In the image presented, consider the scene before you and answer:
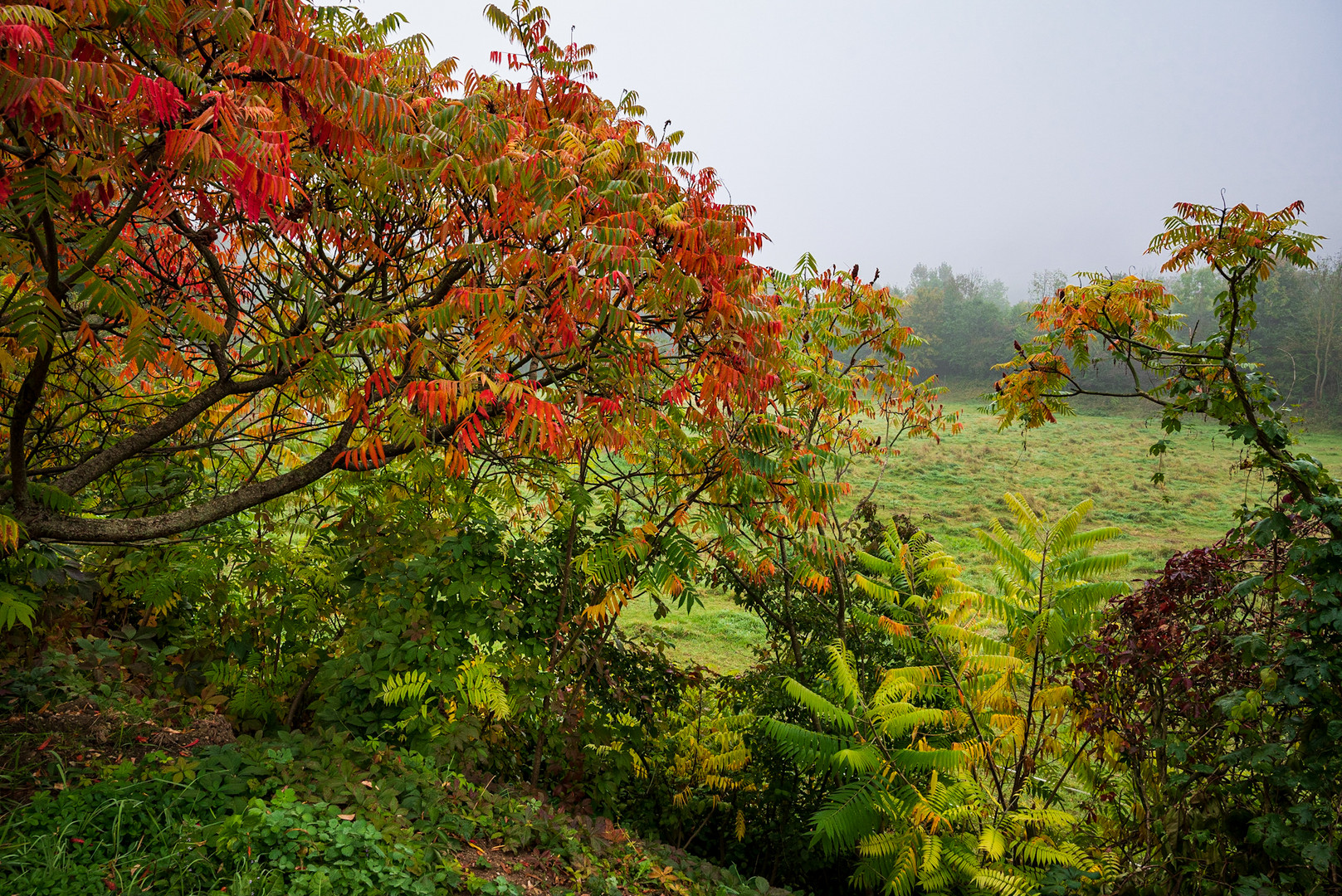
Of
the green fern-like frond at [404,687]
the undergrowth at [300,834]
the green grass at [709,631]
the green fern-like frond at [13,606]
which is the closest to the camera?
the undergrowth at [300,834]

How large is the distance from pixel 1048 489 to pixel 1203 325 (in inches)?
1215

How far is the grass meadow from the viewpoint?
1127 centimetres

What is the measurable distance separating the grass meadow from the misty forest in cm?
464

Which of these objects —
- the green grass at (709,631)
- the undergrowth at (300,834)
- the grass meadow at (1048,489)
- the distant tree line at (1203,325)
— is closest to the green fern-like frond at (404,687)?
the undergrowth at (300,834)

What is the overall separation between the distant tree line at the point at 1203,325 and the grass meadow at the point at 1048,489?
3.05 metres

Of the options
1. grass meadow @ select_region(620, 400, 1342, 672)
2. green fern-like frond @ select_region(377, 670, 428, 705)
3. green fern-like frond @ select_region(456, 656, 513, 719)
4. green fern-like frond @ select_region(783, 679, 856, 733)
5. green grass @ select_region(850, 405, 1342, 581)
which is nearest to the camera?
green fern-like frond @ select_region(377, 670, 428, 705)

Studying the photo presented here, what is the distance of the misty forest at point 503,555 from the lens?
2572mm

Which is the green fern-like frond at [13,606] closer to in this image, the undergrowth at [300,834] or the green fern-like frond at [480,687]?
the undergrowth at [300,834]

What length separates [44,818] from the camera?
101 inches

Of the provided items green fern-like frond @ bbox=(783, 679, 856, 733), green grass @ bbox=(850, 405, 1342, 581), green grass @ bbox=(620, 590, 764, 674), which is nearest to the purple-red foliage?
green fern-like frond @ bbox=(783, 679, 856, 733)

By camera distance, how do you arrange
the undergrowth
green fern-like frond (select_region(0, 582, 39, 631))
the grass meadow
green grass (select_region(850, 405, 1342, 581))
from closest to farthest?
the undergrowth, green fern-like frond (select_region(0, 582, 39, 631)), the grass meadow, green grass (select_region(850, 405, 1342, 581))

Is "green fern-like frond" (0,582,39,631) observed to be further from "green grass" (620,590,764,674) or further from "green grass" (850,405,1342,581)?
"green grass" (850,405,1342,581)

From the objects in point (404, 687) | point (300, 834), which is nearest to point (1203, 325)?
point (404, 687)

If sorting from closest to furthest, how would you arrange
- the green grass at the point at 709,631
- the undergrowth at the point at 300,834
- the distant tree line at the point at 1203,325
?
the undergrowth at the point at 300,834, the green grass at the point at 709,631, the distant tree line at the point at 1203,325
